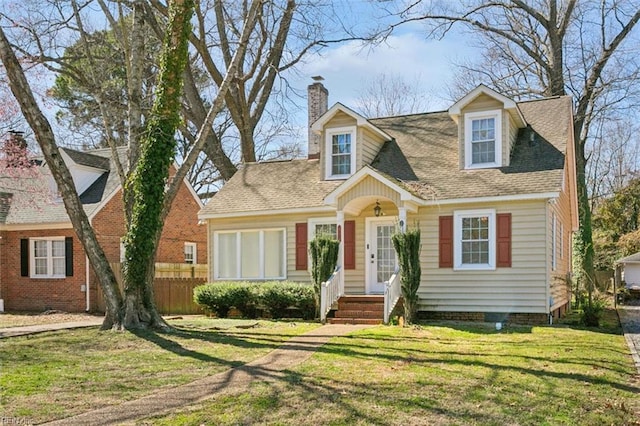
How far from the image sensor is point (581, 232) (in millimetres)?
26578

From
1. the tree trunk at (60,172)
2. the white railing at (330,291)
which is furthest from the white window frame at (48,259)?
the white railing at (330,291)

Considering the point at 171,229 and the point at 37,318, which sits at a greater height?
the point at 171,229

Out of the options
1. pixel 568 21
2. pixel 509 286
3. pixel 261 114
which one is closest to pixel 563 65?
pixel 568 21

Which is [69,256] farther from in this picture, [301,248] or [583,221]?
[583,221]

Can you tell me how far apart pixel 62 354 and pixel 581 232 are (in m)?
22.9

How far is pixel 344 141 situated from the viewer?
17.8m

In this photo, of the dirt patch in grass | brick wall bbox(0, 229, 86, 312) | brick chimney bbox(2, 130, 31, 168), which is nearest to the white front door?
the dirt patch in grass

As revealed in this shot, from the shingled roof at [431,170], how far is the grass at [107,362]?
536 centimetres

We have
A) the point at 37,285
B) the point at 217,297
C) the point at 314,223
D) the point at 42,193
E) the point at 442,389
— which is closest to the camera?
the point at 442,389

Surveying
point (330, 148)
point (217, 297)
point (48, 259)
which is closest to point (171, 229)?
point (48, 259)

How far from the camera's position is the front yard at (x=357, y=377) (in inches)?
246

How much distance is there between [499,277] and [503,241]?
883 mm

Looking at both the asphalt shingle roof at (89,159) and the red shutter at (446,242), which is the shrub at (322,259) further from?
the asphalt shingle roof at (89,159)

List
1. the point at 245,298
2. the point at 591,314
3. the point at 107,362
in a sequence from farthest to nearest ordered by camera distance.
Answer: the point at 245,298, the point at 591,314, the point at 107,362
